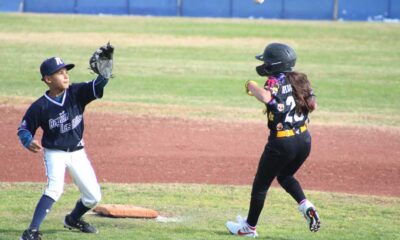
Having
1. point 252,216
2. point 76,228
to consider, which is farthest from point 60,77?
point 252,216

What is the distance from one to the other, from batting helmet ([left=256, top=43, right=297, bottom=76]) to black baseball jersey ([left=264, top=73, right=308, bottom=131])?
3.0 inches

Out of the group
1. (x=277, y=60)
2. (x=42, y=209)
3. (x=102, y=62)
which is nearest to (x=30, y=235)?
(x=42, y=209)

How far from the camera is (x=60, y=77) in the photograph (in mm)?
7609

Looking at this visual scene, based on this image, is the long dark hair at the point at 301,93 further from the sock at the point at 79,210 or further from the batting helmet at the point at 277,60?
the sock at the point at 79,210

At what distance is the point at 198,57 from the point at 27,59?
4833 mm

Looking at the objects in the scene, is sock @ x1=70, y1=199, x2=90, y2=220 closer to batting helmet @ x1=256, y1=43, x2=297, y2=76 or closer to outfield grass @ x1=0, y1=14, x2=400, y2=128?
batting helmet @ x1=256, y1=43, x2=297, y2=76

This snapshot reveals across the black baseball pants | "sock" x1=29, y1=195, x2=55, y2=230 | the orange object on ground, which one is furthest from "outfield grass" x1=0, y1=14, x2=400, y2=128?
"sock" x1=29, y1=195, x2=55, y2=230

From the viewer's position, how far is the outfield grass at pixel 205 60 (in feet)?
57.7

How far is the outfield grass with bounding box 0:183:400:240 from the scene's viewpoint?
8.12 meters

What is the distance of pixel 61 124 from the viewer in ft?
24.9

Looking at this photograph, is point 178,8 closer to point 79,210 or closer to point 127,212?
point 127,212

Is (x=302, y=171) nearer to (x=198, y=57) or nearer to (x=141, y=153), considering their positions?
(x=141, y=153)

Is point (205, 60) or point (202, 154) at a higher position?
point (205, 60)

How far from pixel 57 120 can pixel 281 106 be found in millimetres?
1935
